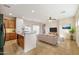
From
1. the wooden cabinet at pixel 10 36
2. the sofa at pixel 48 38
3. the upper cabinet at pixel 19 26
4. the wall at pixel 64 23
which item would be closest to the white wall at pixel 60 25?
the wall at pixel 64 23

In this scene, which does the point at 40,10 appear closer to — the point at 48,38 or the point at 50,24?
the point at 50,24

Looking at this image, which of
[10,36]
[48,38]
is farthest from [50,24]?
[10,36]

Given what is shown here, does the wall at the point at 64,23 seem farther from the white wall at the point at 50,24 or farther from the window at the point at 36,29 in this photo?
the window at the point at 36,29

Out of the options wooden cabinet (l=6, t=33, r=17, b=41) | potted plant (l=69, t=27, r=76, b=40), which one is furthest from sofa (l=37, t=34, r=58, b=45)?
wooden cabinet (l=6, t=33, r=17, b=41)

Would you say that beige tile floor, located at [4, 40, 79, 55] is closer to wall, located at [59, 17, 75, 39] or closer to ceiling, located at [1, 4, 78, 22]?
wall, located at [59, 17, 75, 39]

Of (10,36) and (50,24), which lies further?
(50,24)

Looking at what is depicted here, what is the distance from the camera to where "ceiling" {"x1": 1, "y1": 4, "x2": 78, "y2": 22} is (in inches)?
84.3

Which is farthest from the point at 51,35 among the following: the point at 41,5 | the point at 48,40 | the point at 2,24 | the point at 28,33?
the point at 2,24

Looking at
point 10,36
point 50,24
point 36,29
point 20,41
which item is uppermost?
point 50,24

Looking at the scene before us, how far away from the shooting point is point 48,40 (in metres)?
2.34

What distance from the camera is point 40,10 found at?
2193 millimetres

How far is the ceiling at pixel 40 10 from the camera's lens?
2.14 metres
